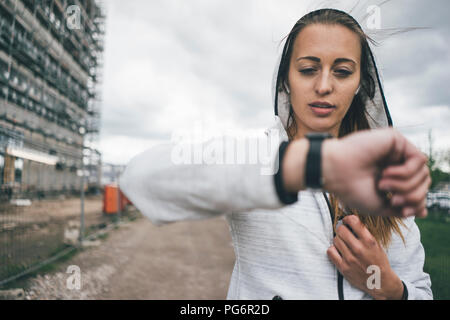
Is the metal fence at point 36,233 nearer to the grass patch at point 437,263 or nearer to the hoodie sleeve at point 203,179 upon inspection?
the hoodie sleeve at point 203,179

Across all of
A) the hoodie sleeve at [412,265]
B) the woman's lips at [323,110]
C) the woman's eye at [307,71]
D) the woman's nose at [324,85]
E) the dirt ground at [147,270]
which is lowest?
the dirt ground at [147,270]

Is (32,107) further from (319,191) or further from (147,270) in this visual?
(319,191)

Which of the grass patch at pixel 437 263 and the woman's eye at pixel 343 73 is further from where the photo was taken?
the grass patch at pixel 437 263

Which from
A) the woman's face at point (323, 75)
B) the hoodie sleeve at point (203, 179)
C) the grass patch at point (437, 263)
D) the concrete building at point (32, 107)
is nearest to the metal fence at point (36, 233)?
the concrete building at point (32, 107)

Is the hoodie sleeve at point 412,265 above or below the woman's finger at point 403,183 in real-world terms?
below

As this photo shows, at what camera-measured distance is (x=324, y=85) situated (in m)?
1.04

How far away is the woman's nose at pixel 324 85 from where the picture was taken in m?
1.03

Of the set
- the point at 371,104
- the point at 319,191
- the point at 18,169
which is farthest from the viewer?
the point at 18,169

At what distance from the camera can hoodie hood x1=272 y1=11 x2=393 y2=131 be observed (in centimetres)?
128

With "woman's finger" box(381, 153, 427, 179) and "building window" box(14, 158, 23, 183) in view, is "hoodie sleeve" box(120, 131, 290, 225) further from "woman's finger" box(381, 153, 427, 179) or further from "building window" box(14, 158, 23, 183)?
"building window" box(14, 158, 23, 183)

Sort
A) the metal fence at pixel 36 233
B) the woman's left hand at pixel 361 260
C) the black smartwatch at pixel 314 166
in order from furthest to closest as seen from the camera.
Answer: the metal fence at pixel 36 233, the woman's left hand at pixel 361 260, the black smartwatch at pixel 314 166

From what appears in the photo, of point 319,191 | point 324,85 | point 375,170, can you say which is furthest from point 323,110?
point 375,170

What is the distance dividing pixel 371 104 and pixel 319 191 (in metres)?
0.73
